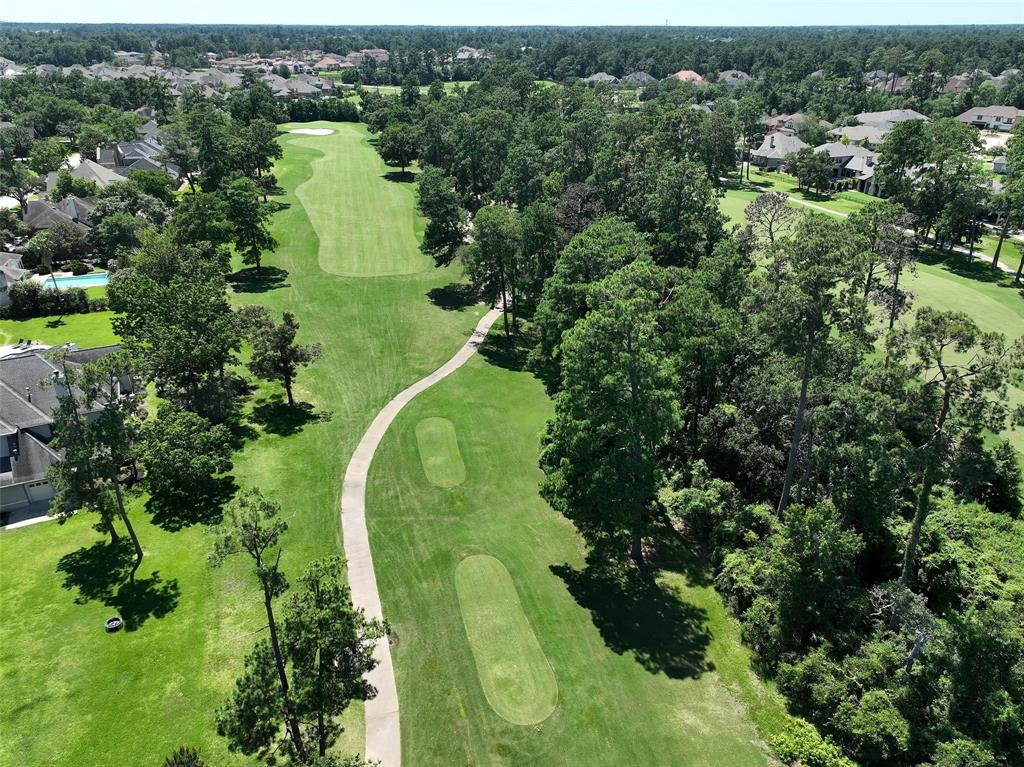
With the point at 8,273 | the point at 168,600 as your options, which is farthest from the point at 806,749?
the point at 8,273

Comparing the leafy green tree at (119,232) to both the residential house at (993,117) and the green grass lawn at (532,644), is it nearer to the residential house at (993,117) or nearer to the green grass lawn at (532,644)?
the green grass lawn at (532,644)

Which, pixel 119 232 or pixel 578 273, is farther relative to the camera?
pixel 119 232

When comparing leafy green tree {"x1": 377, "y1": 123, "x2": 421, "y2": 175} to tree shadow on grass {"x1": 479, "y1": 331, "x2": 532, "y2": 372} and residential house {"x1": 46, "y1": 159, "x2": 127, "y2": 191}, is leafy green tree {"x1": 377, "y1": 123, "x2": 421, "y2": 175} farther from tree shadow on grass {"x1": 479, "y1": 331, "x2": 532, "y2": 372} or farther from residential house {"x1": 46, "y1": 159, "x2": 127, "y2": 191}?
tree shadow on grass {"x1": 479, "y1": 331, "x2": 532, "y2": 372}

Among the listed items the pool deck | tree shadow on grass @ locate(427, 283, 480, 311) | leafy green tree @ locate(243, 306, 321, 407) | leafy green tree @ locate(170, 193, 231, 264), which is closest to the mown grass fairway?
leafy green tree @ locate(243, 306, 321, 407)

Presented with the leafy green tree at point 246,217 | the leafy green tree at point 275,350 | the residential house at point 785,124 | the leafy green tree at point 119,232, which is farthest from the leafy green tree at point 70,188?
the residential house at point 785,124

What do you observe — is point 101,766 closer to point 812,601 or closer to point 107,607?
point 107,607

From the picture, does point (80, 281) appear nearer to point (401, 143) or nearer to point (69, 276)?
point (69, 276)
